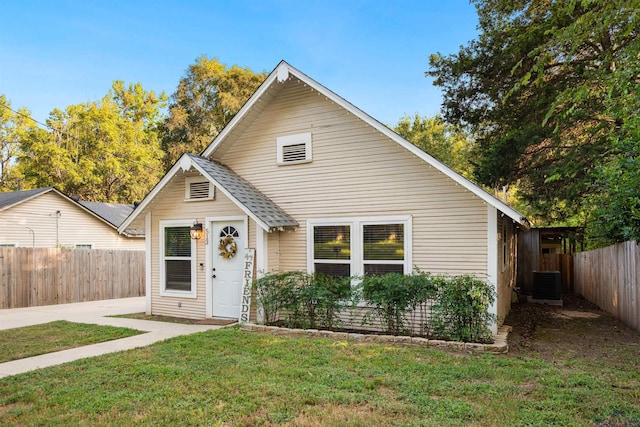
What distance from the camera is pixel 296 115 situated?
365 inches

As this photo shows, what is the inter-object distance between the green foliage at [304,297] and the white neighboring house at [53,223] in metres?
13.8

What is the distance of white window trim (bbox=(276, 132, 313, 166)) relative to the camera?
902 centimetres

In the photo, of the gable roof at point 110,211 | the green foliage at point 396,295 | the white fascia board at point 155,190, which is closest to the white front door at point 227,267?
the white fascia board at point 155,190

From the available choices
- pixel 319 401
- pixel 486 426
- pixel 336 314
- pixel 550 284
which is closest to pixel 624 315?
pixel 550 284

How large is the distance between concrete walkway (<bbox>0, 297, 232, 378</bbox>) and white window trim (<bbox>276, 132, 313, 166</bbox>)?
387 cm

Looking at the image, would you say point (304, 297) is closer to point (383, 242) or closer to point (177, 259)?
point (383, 242)

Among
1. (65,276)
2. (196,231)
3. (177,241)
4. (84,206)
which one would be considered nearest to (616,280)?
(196,231)

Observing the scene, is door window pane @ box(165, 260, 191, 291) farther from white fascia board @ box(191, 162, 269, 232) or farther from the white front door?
white fascia board @ box(191, 162, 269, 232)

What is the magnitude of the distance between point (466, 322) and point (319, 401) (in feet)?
11.5

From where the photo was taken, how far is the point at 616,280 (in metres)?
9.06

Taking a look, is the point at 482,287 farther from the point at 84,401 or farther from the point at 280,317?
the point at 84,401

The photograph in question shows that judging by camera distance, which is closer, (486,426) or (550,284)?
(486,426)

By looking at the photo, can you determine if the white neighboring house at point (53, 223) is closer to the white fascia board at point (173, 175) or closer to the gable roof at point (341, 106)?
the white fascia board at point (173, 175)

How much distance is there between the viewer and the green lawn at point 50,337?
264 inches
